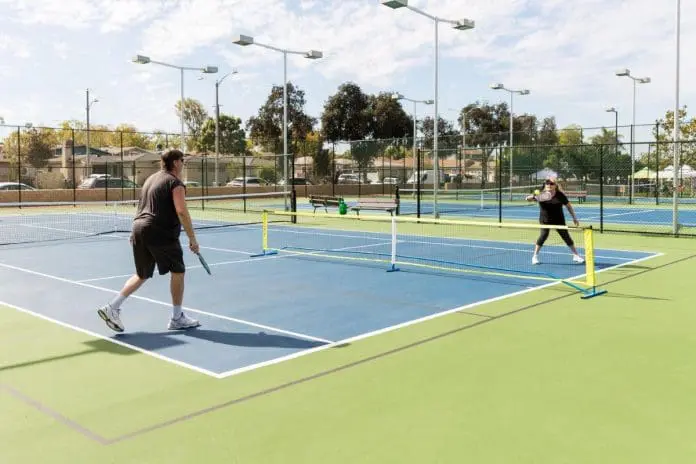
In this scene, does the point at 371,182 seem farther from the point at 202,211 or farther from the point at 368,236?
the point at 368,236

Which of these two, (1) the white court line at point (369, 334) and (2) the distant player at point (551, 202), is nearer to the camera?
(1) the white court line at point (369, 334)

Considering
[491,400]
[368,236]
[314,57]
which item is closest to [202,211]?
[314,57]

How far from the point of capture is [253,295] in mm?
9258

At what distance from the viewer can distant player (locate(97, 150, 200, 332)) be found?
6.89 meters

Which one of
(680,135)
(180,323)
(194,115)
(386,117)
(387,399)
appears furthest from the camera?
(194,115)

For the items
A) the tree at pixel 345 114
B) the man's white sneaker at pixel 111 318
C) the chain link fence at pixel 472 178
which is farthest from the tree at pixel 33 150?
the man's white sneaker at pixel 111 318

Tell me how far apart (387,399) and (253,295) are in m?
4.46

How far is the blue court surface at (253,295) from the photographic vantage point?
6.81 metres

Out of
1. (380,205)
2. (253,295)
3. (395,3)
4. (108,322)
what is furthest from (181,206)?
(380,205)

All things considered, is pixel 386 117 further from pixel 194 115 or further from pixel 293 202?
pixel 293 202

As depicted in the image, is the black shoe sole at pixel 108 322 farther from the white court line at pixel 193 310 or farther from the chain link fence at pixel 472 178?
the chain link fence at pixel 472 178

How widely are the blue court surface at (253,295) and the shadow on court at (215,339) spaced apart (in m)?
0.01

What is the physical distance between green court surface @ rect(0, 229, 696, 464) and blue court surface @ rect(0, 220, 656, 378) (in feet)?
1.43

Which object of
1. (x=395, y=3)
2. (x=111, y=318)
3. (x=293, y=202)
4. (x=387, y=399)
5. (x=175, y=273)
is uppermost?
(x=395, y=3)
